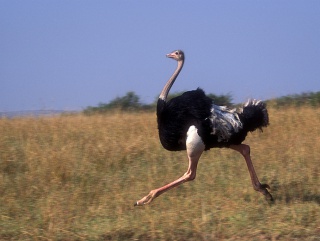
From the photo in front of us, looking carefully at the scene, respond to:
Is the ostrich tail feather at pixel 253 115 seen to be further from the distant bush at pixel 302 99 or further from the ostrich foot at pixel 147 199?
the distant bush at pixel 302 99

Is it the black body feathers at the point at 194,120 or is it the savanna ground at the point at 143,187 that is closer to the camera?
the savanna ground at the point at 143,187

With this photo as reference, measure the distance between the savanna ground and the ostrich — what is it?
34 centimetres

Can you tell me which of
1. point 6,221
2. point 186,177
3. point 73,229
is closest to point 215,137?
point 186,177

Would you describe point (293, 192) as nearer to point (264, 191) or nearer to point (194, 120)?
point (264, 191)

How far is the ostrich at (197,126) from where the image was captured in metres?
6.45

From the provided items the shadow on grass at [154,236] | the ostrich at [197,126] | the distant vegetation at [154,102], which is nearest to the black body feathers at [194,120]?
the ostrich at [197,126]

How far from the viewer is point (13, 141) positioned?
928 centimetres

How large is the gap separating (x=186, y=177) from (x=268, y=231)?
1210mm

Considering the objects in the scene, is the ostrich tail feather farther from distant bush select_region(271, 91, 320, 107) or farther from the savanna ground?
distant bush select_region(271, 91, 320, 107)

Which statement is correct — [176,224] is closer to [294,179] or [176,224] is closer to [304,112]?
[294,179]

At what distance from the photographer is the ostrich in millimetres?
6449

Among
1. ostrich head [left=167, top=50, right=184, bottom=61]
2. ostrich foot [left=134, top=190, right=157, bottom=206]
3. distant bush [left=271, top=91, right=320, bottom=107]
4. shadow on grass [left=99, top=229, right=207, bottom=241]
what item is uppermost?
ostrich head [left=167, top=50, right=184, bottom=61]

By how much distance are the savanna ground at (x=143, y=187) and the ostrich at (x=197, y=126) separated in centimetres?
34

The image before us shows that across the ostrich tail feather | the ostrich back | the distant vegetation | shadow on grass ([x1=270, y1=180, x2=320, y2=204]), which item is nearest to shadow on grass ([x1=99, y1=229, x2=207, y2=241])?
the ostrich back
